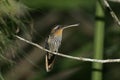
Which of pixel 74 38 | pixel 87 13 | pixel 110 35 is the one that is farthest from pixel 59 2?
pixel 74 38

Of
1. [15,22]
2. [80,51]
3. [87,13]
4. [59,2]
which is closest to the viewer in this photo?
[15,22]

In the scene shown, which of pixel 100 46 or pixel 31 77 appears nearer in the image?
pixel 100 46

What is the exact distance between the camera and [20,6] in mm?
1960

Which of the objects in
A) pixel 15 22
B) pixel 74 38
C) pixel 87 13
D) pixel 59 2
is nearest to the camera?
pixel 15 22

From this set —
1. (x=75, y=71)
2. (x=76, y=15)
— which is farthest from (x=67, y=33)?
(x=75, y=71)

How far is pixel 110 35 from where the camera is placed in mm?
3049

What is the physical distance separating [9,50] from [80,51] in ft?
4.01

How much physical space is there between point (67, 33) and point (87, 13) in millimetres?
168

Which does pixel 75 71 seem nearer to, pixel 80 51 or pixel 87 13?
pixel 80 51

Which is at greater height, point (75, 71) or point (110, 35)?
point (110, 35)

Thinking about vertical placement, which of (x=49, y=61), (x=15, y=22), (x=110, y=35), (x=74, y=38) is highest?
(x=15, y=22)

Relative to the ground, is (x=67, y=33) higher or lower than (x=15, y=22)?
lower

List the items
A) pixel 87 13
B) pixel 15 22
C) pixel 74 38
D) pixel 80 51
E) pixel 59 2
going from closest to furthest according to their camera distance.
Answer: pixel 15 22 → pixel 59 2 → pixel 80 51 → pixel 87 13 → pixel 74 38

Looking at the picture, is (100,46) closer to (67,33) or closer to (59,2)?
(59,2)
